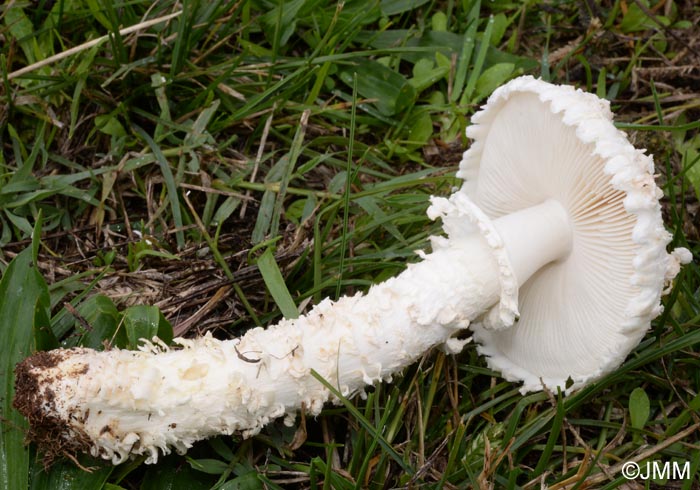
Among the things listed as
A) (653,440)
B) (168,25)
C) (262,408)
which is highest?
(168,25)

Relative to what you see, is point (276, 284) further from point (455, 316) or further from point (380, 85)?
point (380, 85)

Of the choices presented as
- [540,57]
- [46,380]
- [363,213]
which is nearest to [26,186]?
[46,380]

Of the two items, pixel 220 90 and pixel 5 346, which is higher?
pixel 220 90

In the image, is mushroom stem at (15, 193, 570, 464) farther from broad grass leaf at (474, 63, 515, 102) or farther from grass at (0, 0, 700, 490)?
broad grass leaf at (474, 63, 515, 102)

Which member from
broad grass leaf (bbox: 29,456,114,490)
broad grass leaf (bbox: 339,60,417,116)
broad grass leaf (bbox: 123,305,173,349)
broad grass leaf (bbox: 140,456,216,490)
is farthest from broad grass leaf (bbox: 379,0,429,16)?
broad grass leaf (bbox: 29,456,114,490)

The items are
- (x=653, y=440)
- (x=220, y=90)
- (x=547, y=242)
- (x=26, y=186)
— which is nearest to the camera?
(x=547, y=242)

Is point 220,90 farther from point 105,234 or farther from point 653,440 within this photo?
point 653,440
